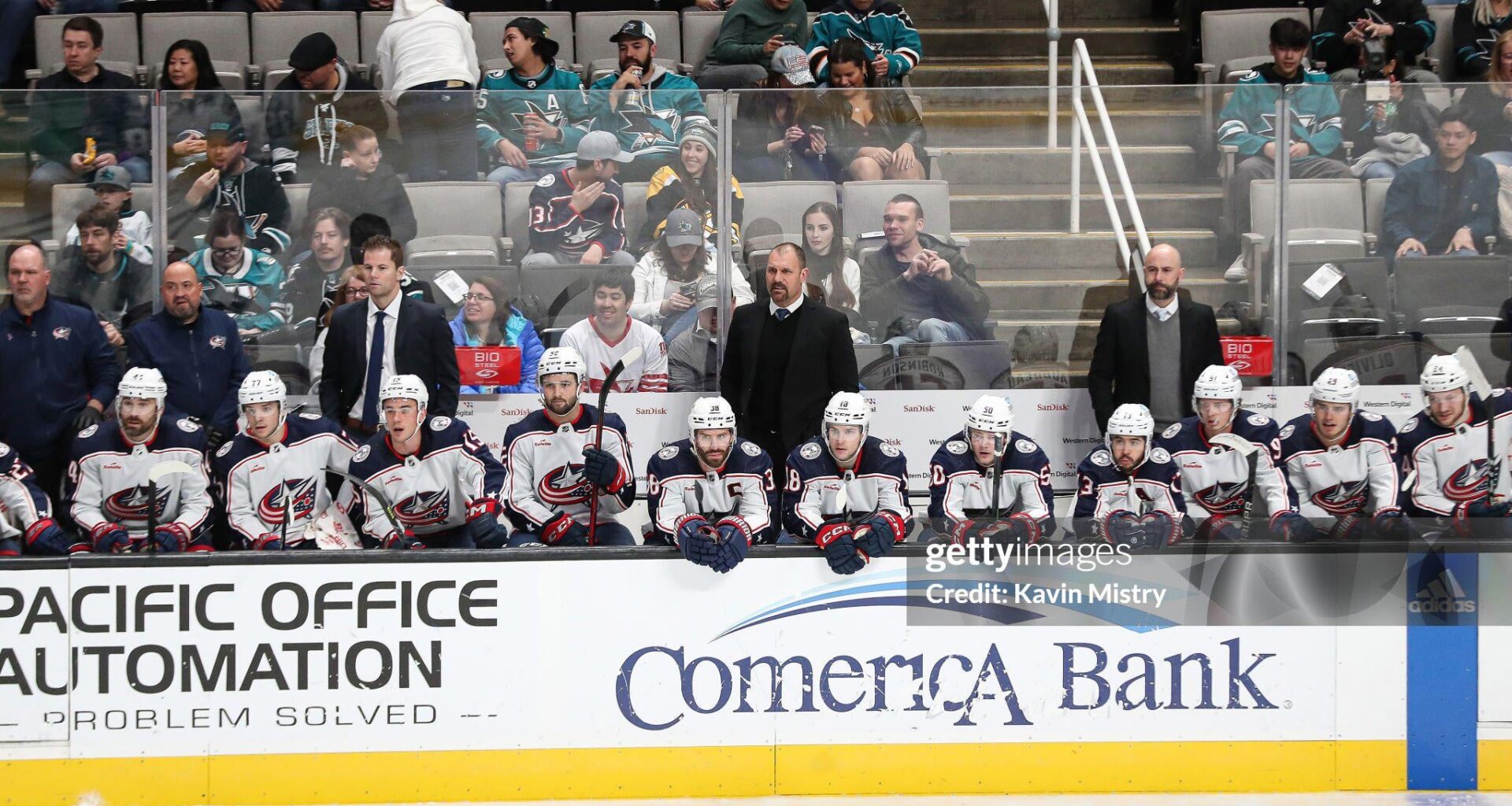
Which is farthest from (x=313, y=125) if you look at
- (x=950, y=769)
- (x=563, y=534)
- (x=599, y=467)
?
(x=950, y=769)

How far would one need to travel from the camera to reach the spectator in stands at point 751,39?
852 cm

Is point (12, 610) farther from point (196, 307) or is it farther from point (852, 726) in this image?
point (852, 726)

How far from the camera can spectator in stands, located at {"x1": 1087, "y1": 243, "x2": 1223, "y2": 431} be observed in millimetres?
6996

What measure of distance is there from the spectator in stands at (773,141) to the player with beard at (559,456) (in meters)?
1.09

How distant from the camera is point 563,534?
6223mm

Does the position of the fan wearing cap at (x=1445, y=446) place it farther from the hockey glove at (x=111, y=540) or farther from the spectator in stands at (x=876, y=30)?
the hockey glove at (x=111, y=540)

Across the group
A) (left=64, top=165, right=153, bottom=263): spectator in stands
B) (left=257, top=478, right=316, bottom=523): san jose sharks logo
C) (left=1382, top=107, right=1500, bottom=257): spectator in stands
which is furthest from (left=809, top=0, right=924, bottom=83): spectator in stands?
(left=257, top=478, right=316, bottom=523): san jose sharks logo

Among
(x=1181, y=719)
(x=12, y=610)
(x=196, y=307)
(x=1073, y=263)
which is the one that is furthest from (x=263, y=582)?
(x=1073, y=263)

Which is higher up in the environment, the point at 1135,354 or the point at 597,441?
the point at 1135,354

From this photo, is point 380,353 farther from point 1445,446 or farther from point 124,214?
point 1445,446

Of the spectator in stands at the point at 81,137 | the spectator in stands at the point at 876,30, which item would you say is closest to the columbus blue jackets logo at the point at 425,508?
the spectator in stands at the point at 81,137

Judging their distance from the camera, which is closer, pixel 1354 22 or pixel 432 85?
pixel 432 85

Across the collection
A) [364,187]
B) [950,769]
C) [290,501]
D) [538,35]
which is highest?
Result: [538,35]

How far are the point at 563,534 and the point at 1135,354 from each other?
246 cm
